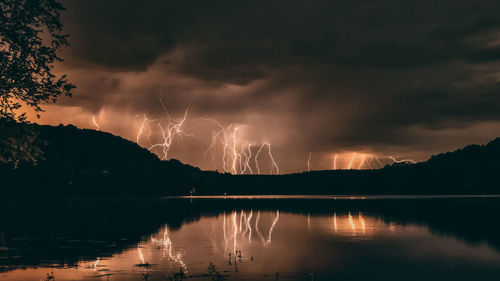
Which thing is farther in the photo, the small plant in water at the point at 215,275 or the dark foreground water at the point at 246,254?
the dark foreground water at the point at 246,254

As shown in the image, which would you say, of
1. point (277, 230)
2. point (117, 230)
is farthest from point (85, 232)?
point (277, 230)

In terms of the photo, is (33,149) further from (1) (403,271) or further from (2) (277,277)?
(1) (403,271)

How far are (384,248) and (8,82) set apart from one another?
29.8 meters

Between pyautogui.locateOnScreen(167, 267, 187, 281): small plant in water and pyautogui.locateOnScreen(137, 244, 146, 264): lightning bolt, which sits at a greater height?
pyautogui.locateOnScreen(137, 244, 146, 264): lightning bolt

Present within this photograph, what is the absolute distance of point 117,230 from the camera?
56438 millimetres

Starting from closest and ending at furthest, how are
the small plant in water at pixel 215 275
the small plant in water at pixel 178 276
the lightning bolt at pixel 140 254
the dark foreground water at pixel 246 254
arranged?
1. the small plant in water at pixel 178 276
2. the small plant in water at pixel 215 275
3. the dark foreground water at pixel 246 254
4. the lightning bolt at pixel 140 254

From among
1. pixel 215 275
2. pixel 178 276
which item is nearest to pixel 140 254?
pixel 178 276

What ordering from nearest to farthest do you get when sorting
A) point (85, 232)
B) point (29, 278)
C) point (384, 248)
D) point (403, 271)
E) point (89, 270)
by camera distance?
point (29, 278) < point (89, 270) < point (403, 271) < point (384, 248) < point (85, 232)

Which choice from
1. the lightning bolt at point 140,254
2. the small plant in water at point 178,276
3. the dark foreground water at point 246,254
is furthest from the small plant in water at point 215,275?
the lightning bolt at point 140,254

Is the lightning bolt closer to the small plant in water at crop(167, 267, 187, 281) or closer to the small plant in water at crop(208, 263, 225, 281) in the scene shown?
the small plant in water at crop(167, 267, 187, 281)

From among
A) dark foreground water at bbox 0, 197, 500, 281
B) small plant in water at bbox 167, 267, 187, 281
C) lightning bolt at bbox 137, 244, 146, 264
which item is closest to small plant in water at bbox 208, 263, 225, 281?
dark foreground water at bbox 0, 197, 500, 281

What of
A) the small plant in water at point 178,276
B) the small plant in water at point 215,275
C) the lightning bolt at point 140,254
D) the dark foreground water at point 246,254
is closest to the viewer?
the small plant in water at point 178,276

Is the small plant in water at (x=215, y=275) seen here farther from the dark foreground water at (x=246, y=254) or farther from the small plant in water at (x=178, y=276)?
the small plant in water at (x=178, y=276)

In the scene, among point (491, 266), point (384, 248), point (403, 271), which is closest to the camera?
point (403, 271)
